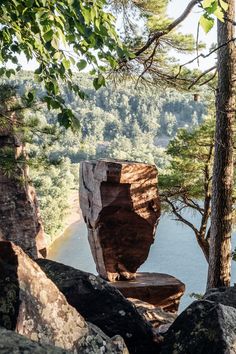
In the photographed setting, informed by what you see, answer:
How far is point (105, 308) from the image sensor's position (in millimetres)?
3254

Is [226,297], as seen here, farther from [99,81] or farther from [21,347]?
[21,347]

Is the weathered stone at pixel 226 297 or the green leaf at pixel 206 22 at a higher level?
the green leaf at pixel 206 22

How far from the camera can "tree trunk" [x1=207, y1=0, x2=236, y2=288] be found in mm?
5668

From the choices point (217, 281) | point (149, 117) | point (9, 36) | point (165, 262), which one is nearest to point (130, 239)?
point (217, 281)

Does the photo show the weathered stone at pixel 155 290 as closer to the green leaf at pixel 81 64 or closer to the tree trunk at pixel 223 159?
the tree trunk at pixel 223 159

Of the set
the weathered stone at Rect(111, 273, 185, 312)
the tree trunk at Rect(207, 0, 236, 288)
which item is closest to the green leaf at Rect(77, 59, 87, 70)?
the tree trunk at Rect(207, 0, 236, 288)

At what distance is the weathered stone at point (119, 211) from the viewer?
23.0ft

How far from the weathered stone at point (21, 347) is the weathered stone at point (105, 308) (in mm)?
1975

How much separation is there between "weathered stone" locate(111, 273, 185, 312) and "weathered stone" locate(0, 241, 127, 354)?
4850 mm

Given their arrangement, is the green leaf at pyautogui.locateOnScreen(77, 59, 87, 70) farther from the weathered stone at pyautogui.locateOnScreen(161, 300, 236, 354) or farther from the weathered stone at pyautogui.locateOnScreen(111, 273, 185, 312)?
the weathered stone at pyautogui.locateOnScreen(111, 273, 185, 312)

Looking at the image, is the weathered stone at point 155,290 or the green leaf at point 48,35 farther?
the weathered stone at point 155,290

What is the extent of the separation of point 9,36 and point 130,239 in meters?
5.48

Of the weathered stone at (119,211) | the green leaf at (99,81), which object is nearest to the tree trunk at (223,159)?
the weathered stone at (119,211)

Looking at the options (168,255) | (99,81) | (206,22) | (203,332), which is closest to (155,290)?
(203,332)
